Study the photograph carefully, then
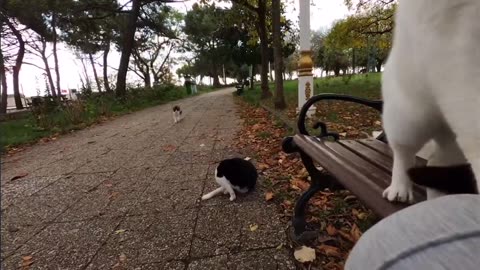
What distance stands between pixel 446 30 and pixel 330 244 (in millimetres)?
1503

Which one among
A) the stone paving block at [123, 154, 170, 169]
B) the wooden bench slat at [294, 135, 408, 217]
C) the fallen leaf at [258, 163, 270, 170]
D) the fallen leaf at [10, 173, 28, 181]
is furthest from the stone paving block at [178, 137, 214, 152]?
the wooden bench slat at [294, 135, 408, 217]

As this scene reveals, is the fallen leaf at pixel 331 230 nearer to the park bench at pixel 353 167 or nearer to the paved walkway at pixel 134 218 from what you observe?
the park bench at pixel 353 167

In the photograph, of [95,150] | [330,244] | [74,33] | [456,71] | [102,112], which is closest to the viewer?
[456,71]

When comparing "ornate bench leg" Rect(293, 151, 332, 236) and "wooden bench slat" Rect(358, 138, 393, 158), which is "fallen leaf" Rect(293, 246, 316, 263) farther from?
"wooden bench slat" Rect(358, 138, 393, 158)

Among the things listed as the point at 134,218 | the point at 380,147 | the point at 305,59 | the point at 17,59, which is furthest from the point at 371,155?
the point at 17,59

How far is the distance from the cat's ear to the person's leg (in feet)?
0.79

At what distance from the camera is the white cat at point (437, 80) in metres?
0.63

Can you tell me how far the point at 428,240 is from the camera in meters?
0.47

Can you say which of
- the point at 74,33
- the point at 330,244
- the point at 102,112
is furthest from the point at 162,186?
the point at 74,33

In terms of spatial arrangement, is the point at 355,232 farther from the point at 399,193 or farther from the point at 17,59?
the point at 17,59

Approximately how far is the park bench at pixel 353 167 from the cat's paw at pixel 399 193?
0.02 meters

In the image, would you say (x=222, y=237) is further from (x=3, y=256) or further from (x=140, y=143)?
(x=140, y=143)

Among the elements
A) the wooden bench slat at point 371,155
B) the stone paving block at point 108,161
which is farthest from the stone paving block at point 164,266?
the stone paving block at point 108,161

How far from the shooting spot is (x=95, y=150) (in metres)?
5.31
